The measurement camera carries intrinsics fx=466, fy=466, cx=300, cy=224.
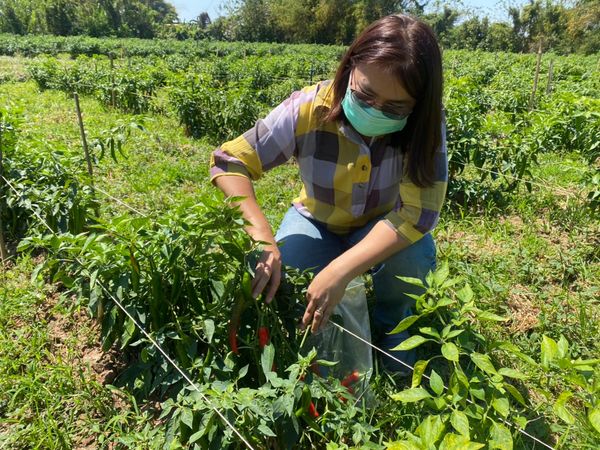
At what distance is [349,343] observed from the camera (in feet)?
5.91

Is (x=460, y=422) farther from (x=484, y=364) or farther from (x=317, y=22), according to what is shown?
(x=317, y=22)

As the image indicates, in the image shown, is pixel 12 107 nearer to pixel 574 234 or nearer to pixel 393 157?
pixel 393 157

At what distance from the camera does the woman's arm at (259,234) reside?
1.50 metres

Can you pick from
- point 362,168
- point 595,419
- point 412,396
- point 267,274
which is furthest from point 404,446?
point 362,168

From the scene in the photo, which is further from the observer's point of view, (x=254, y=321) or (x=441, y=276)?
(x=254, y=321)

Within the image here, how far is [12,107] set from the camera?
3082 mm

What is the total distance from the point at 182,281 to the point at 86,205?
1.05m

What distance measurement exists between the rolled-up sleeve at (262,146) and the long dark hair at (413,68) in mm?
231

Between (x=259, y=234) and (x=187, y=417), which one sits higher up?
(x=259, y=234)

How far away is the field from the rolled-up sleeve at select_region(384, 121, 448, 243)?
27cm

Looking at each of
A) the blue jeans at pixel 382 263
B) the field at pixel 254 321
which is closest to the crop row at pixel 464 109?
the field at pixel 254 321

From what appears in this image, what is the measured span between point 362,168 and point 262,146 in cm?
44

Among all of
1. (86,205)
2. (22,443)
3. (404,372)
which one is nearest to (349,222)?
(404,372)

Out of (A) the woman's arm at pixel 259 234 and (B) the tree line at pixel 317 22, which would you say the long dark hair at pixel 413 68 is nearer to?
(A) the woman's arm at pixel 259 234
